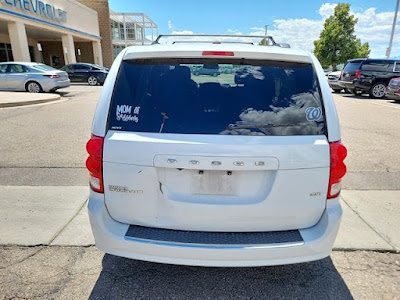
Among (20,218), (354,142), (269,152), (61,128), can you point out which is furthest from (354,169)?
(61,128)

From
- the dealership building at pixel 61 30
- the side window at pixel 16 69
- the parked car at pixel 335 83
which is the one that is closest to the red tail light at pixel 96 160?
the side window at pixel 16 69

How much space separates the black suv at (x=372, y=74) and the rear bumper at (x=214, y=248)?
15.2m

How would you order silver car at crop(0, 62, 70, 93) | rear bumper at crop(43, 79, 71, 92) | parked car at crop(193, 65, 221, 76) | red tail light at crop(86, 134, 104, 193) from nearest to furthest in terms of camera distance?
red tail light at crop(86, 134, 104, 193), parked car at crop(193, 65, 221, 76), silver car at crop(0, 62, 70, 93), rear bumper at crop(43, 79, 71, 92)

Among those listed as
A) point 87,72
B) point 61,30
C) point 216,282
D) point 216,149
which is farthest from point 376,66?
point 61,30

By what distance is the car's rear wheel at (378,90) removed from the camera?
14.7 m

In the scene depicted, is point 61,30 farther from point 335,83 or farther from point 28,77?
point 335,83

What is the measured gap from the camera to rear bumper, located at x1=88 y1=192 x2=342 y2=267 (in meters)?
1.95

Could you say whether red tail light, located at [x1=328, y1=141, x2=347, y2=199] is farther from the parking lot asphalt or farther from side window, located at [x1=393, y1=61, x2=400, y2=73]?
side window, located at [x1=393, y1=61, x2=400, y2=73]

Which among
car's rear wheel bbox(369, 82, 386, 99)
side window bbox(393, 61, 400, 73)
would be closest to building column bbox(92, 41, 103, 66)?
car's rear wheel bbox(369, 82, 386, 99)

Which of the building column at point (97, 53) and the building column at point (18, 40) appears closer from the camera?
the building column at point (18, 40)

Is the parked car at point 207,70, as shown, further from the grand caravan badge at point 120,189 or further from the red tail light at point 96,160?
the grand caravan badge at point 120,189

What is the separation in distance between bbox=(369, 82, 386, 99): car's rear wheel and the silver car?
1613 centimetres

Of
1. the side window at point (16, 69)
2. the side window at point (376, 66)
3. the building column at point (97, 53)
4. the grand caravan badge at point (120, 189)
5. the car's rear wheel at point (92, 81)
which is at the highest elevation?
the building column at point (97, 53)

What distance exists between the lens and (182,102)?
2.03 metres
